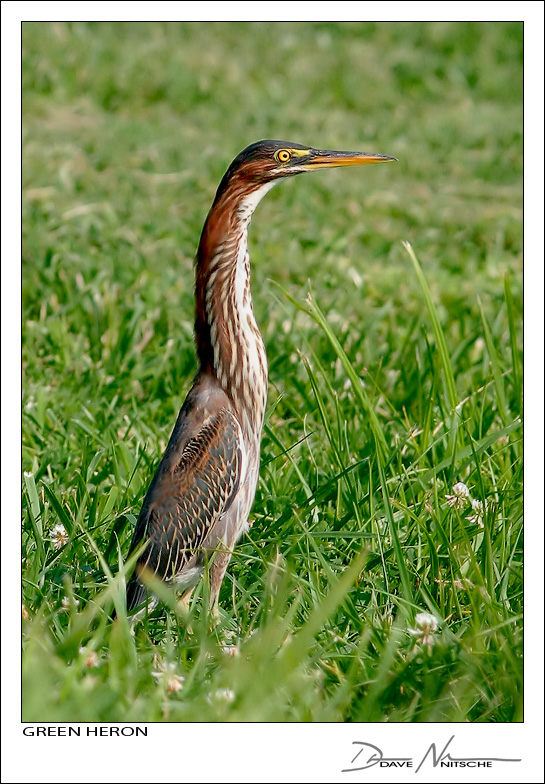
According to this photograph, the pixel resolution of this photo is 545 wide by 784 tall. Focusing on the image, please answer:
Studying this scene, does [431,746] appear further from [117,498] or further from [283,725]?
[117,498]

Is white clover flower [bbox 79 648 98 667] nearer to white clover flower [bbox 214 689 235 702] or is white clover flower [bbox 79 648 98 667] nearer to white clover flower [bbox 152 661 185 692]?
white clover flower [bbox 152 661 185 692]

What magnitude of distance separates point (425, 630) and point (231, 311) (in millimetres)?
1024

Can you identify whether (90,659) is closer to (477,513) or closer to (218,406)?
(218,406)


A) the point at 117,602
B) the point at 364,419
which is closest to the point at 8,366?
the point at 117,602

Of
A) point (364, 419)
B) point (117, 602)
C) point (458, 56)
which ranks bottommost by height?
point (117, 602)

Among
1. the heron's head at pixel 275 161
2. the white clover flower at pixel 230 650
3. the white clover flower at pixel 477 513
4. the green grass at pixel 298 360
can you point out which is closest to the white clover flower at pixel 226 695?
the green grass at pixel 298 360

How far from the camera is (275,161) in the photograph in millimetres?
2838

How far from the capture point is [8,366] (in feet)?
8.30

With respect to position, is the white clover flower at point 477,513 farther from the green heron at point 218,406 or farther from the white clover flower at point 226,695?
the white clover flower at point 226,695

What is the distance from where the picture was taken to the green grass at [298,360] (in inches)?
98.0

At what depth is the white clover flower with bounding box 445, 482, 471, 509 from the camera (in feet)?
10.6

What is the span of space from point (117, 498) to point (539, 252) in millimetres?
1566
